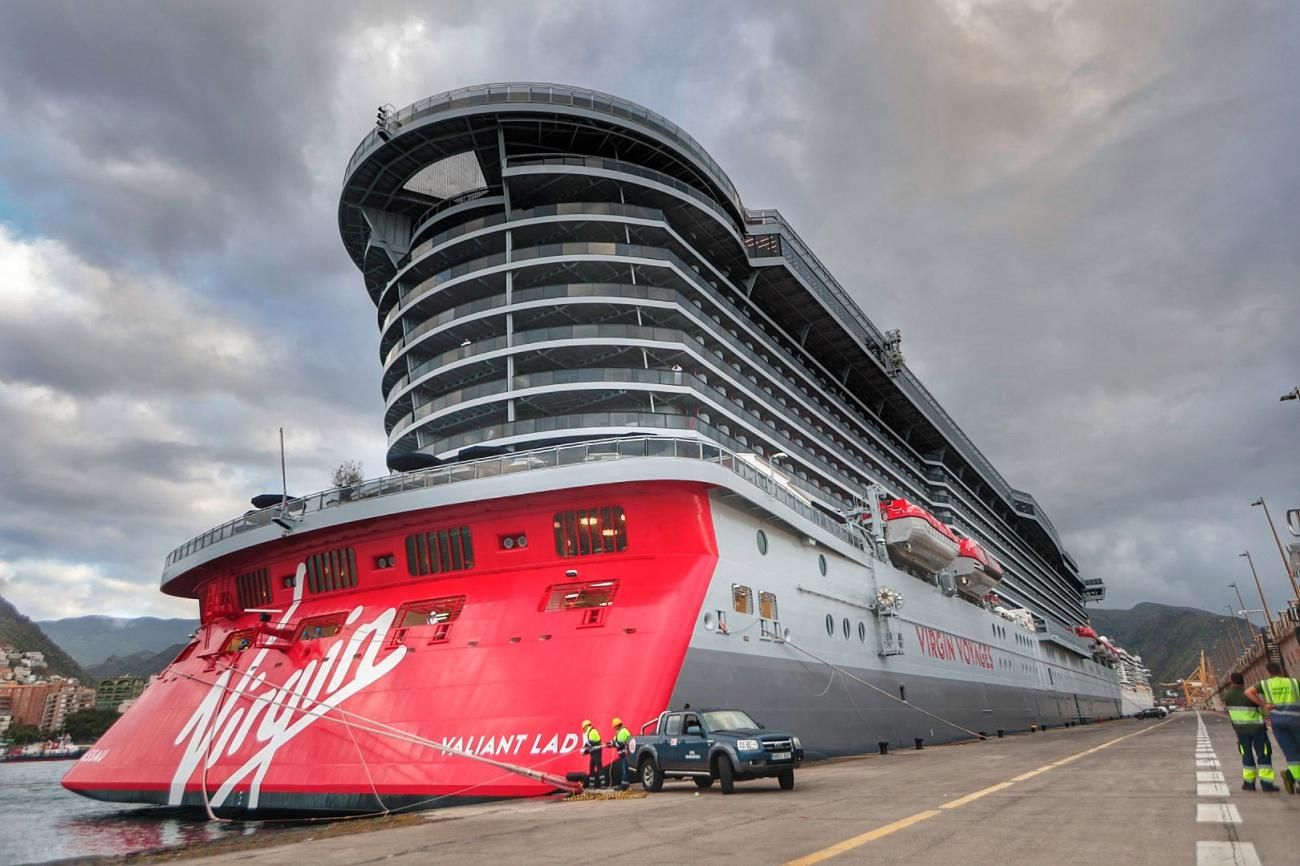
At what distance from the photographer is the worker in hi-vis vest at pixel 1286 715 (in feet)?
33.3

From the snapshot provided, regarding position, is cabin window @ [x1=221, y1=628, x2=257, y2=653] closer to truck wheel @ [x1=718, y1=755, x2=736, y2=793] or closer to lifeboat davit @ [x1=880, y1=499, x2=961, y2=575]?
truck wheel @ [x1=718, y1=755, x2=736, y2=793]

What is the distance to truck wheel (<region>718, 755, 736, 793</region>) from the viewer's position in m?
14.4

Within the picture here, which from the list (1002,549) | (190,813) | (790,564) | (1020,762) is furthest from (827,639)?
(1002,549)

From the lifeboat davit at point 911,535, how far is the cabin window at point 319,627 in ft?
83.4

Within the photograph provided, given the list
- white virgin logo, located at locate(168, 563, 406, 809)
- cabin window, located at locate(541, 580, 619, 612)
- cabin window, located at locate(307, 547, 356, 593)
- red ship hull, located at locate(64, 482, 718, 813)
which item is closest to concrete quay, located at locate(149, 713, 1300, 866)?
red ship hull, located at locate(64, 482, 718, 813)

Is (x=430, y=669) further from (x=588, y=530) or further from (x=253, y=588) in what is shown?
(x=253, y=588)

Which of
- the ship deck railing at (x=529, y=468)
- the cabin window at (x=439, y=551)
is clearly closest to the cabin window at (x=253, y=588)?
the ship deck railing at (x=529, y=468)

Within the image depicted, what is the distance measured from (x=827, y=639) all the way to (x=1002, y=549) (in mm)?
66920

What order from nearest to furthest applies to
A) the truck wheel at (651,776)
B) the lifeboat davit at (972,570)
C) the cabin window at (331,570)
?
1. the truck wheel at (651,776)
2. the cabin window at (331,570)
3. the lifeboat davit at (972,570)

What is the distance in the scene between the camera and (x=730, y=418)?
3353cm

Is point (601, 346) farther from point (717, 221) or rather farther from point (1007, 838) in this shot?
point (1007, 838)

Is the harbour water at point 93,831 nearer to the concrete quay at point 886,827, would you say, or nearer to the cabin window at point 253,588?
the cabin window at point 253,588

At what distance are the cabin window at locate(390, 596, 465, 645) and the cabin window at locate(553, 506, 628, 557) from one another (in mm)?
3164

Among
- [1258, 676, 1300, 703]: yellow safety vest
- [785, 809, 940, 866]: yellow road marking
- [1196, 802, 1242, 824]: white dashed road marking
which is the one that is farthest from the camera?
[1258, 676, 1300, 703]: yellow safety vest
